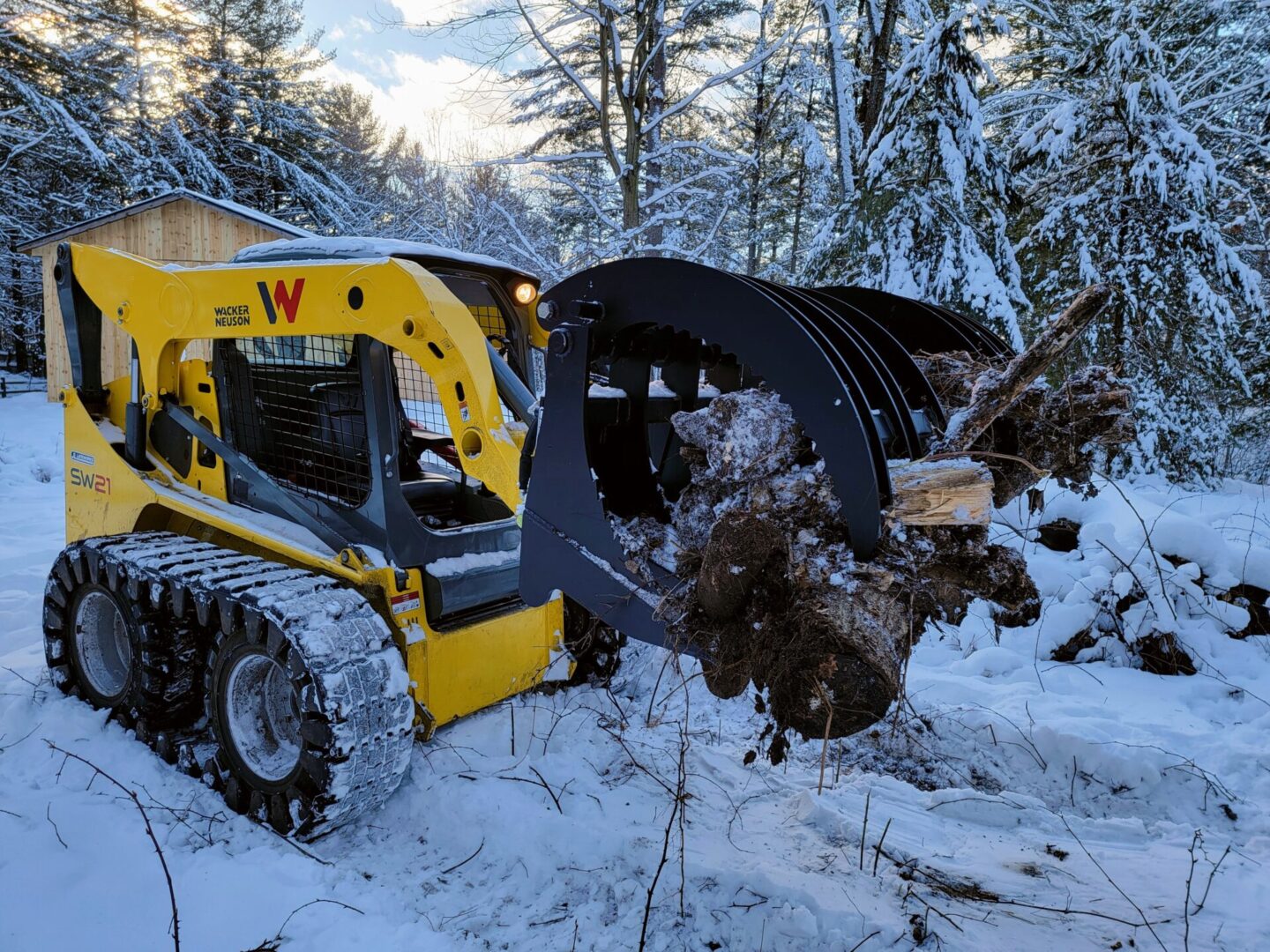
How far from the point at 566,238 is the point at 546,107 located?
685cm

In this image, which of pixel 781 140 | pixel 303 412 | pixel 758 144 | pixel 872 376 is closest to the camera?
pixel 872 376

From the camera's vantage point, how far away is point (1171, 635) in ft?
15.9

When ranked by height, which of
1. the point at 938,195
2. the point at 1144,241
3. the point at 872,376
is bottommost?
the point at 872,376

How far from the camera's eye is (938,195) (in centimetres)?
875

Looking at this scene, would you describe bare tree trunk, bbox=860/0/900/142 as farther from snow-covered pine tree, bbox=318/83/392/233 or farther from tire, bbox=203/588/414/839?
snow-covered pine tree, bbox=318/83/392/233

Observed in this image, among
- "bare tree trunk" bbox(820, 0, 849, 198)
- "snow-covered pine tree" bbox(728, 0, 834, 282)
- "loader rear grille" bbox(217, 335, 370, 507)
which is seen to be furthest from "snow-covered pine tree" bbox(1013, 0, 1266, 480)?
"loader rear grille" bbox(217, 335, 370, 507)

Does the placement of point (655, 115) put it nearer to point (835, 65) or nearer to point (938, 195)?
point (835, 65)

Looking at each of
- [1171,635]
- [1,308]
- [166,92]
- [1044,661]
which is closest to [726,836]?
[1044,661]

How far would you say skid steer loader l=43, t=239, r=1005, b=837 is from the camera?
93.0 inches

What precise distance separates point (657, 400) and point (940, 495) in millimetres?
1048

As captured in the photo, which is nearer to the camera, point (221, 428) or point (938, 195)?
point (221, 428)

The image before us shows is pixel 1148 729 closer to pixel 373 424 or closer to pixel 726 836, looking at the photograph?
pixel 726 836

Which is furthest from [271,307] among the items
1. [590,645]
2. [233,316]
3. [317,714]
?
[590,645]

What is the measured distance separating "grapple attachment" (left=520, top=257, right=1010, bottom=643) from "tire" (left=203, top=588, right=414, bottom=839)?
0.89 m
